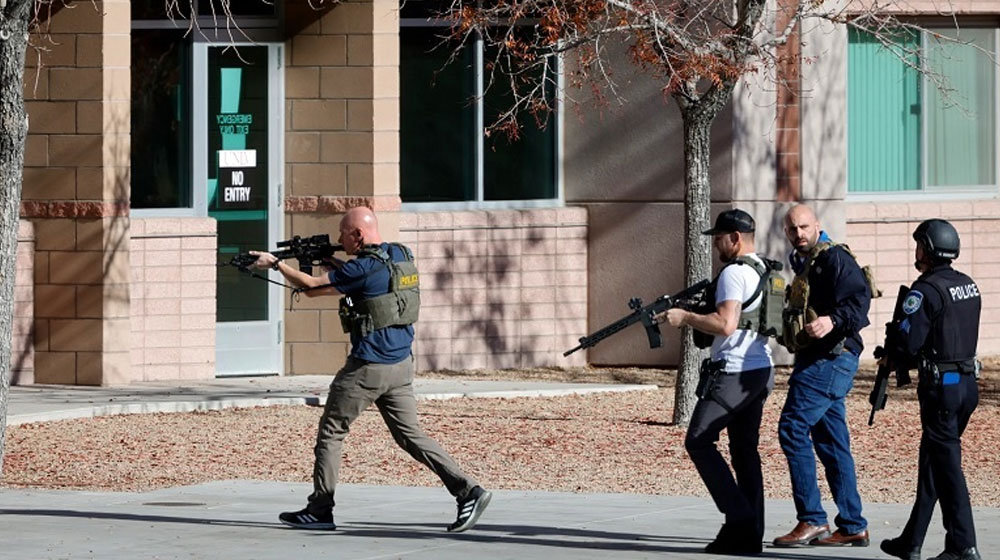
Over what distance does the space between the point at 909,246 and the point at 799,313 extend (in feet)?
35.3

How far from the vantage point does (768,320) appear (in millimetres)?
9031

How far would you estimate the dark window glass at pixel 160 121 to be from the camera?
17.0 m

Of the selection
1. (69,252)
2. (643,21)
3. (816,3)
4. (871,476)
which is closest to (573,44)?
(643,21)

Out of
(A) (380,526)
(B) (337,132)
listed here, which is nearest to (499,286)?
(B) (337,132)

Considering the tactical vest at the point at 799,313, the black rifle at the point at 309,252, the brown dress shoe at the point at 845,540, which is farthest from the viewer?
the black rifle at the point at 309,252

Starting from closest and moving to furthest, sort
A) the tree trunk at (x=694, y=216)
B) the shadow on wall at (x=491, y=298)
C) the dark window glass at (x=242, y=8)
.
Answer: the tree trunk at (x=694, y=216) → the dark window glass at (x=242, y=8) → the shadow on wall at (x=491, y=298)

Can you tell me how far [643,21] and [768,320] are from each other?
5155 millimetres

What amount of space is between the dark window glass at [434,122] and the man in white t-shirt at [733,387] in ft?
30.9

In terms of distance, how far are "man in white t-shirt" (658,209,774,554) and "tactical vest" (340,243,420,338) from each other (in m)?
1.44

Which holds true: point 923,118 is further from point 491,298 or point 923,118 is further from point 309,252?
point 309,252

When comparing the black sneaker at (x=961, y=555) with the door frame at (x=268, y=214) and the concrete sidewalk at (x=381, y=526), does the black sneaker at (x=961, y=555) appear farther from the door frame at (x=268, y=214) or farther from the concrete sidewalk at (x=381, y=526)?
the door frame at (x=268, y=214)

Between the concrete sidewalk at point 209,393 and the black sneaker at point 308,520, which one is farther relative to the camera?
the concrete sidewalk at point 209,393

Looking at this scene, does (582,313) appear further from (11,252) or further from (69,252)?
(11,252)

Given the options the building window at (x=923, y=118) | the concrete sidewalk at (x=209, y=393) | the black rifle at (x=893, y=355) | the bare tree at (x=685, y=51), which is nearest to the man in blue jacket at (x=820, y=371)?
the black rifle at (x=893, y=355)
